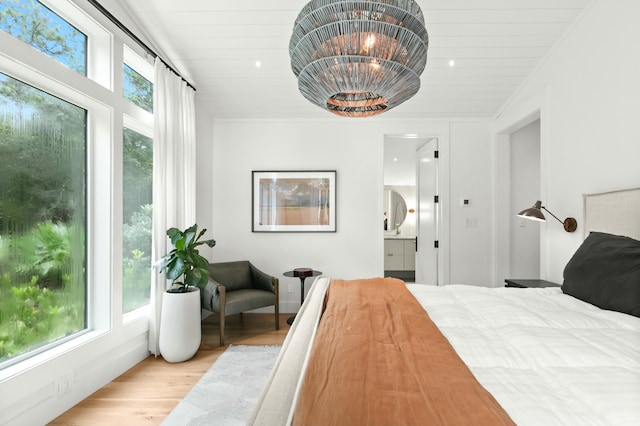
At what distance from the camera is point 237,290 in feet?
13.1

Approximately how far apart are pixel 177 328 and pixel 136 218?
1.02m

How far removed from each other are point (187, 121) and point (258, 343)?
2375mm

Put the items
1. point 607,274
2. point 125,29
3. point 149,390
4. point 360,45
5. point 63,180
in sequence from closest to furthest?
1. point 360,45
2. point 607,274
3. point 63,180
4. point 149,390
5. point 125,29

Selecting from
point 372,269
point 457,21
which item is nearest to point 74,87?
point 457,21

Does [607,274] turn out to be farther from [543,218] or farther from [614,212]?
[543,218]

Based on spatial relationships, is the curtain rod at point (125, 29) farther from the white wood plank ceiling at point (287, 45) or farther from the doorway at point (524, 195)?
the doorway at point (524, 195)

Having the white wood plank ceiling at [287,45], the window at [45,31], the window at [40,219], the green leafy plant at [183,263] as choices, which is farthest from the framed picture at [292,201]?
the window at [45,31]

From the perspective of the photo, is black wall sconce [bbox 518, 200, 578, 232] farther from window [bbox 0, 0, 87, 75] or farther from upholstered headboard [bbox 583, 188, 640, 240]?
window [bbox 0, 0, 87, 75]

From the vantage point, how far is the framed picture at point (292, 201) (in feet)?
14.6

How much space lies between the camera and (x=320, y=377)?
3.55 feet

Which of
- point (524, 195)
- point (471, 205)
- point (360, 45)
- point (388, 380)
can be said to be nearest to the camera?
point (388, 380)

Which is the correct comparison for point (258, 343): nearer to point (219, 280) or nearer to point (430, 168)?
point (219, 280)

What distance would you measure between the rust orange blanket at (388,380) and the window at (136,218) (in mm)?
2135

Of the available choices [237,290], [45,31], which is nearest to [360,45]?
[45,31]
